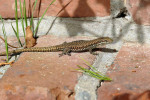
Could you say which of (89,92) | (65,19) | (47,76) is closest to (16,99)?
(47,76)

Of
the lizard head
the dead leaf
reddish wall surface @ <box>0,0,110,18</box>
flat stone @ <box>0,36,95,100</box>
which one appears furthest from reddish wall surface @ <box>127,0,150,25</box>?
the dead leaf

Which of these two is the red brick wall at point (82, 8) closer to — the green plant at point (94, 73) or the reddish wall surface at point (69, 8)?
the reddish wall surface at point (69, 8)

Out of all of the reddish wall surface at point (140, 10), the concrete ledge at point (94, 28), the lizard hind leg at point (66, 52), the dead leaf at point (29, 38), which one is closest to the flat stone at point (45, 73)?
the lizard hind leg at point (66, 52)

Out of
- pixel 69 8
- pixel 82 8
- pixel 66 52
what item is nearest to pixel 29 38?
pixel 66 52

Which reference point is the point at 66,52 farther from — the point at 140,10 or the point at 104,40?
the point at 140,10

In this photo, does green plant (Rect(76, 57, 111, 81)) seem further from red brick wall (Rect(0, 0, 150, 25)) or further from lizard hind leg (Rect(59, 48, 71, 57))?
red brick wall (Rect(0, 0, 150, 25))

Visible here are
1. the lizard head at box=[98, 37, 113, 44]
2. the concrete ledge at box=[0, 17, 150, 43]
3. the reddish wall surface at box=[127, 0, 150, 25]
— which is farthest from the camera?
the lizard head at box=[98, 37, 113, 44]
